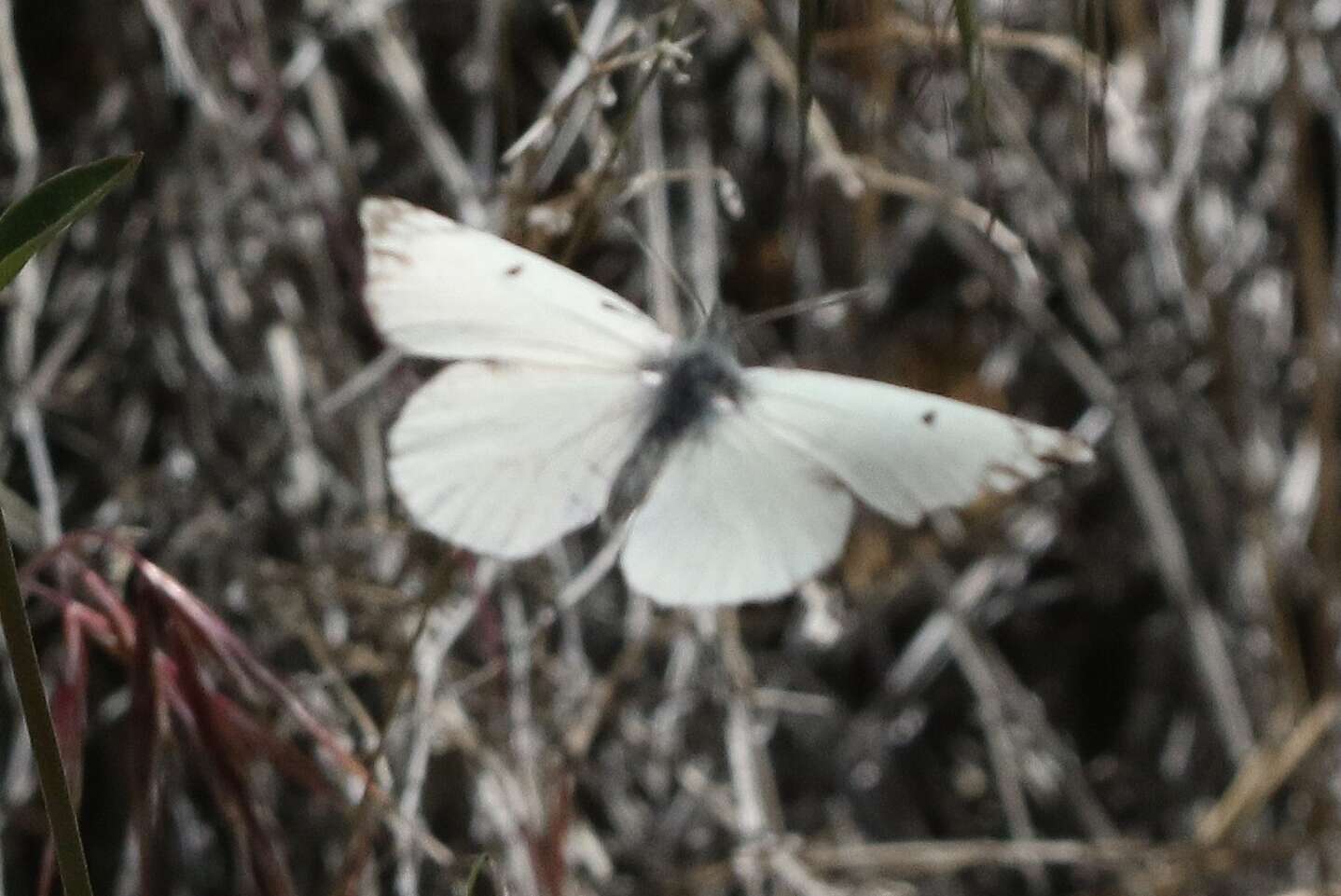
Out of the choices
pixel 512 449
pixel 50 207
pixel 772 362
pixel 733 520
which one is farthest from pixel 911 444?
pixel 772 362

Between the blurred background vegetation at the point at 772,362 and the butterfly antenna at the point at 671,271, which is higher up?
the butterfly antenna at the point at 671,271

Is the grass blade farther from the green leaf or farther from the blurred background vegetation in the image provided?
the blurred background vegetation

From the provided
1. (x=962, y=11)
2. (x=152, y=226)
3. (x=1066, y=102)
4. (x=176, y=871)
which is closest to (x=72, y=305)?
(x=152, y=226)

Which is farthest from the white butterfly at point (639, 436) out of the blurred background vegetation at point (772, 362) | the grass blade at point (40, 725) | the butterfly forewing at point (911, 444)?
the grass blade at point (40, 725)

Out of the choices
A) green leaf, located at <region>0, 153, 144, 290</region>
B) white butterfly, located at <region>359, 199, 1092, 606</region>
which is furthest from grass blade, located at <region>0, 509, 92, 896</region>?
white butterfly, located at <region>359, 199, 1092, 606</region>

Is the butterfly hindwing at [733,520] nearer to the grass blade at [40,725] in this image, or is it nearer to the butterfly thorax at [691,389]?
the butterfly thorax at [691,389]

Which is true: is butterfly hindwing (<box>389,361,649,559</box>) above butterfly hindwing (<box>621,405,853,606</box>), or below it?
above

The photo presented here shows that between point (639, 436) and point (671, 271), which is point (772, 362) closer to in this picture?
point (639, 436)

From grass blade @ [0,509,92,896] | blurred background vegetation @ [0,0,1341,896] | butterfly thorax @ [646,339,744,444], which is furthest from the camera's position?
blurred background vegetation @ [0,0,1341,896]
